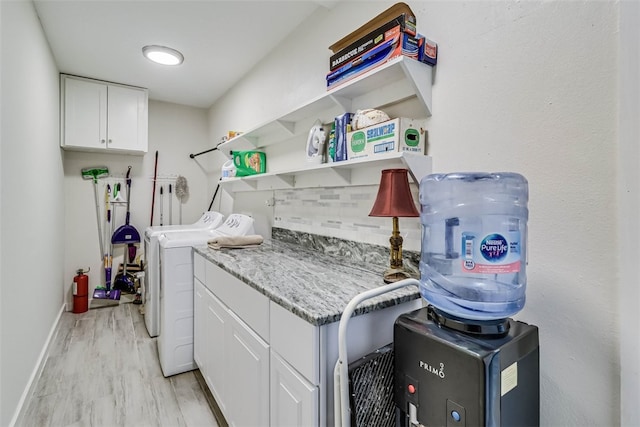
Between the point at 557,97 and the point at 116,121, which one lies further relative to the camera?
the point at 116,121

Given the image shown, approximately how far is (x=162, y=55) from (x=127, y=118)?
1.11 m

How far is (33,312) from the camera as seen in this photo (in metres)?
2.09

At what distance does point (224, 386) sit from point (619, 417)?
1567mm

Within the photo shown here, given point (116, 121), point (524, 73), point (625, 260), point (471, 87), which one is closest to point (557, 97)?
point (524, 73)

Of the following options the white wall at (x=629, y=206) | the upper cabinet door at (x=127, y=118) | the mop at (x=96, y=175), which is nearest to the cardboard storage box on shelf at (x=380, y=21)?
the white wall at (x=629, y=206)

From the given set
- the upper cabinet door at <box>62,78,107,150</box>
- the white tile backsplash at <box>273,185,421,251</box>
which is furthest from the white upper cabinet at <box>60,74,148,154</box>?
the white tile backsplash at <box>273,185,421,251</box>

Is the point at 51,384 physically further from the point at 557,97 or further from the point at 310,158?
the point at 557,97

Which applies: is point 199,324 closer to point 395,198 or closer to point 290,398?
point 290,398

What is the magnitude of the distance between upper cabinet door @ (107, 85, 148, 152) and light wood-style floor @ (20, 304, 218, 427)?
1928 millimetres

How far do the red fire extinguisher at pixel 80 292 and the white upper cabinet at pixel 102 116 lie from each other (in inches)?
53.7

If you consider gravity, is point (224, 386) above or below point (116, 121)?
below

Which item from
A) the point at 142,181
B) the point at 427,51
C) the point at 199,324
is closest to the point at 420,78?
the point at 427,51

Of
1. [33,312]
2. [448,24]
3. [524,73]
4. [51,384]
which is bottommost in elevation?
[51,384]

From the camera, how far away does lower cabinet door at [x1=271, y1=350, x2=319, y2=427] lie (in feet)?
3.19
